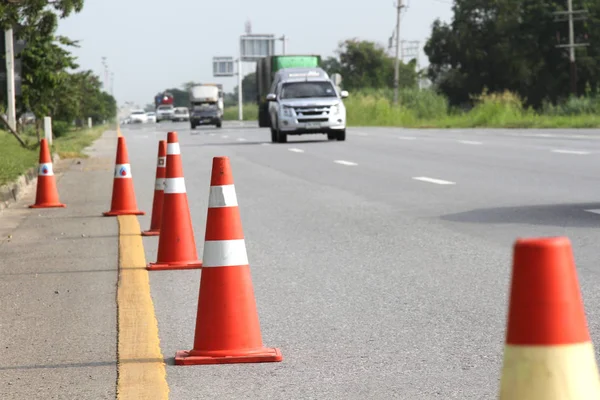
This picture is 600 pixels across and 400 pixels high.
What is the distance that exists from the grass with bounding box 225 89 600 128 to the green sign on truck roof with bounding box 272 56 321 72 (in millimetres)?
5185

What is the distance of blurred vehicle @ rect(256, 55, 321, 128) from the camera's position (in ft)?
177

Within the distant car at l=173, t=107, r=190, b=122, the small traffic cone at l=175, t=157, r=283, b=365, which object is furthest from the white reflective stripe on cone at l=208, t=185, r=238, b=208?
the distant car at l=173, t=107, r=190, b=122

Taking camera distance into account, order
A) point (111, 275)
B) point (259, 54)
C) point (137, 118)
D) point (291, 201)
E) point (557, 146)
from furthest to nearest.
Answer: point (259, 54), point (137, 118), point (557, 146), point (291, 201), point (111, 275)

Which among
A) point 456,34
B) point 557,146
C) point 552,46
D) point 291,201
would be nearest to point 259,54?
point 456,34

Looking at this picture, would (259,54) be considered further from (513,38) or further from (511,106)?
(511,106)

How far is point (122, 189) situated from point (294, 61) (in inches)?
1601

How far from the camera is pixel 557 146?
26.7m

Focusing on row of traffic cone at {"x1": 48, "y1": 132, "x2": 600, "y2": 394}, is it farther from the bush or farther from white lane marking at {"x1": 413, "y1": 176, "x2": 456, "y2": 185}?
the bush

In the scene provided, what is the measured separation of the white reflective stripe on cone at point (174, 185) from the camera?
31.2 feet

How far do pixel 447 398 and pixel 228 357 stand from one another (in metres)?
1.18

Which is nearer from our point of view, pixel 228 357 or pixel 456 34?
pixel 228 357

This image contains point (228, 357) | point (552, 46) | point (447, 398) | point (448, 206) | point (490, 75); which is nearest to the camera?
point (447, 398)

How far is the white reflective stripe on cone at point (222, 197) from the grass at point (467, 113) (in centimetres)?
3710

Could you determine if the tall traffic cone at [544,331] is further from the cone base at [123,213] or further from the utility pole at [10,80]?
the utility pole at [10,80]
